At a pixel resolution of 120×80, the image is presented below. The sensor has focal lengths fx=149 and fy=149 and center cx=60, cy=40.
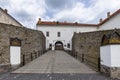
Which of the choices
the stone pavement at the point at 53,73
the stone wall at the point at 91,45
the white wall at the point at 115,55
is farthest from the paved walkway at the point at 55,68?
the stone wall at the point at 91,45

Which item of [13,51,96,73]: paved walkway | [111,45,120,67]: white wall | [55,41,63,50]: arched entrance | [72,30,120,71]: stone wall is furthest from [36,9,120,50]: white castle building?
[111,45,120,67]: white wall

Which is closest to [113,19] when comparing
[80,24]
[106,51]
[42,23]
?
[80,24]

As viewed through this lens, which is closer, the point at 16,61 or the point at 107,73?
the point at 107,73

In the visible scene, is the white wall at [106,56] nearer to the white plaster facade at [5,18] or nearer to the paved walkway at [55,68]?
the paved walkway at [55,68]

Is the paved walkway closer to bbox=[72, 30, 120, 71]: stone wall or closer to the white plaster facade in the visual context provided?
bbox=[72, 30, 120, 71]: stone wall

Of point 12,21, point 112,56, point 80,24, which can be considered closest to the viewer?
point 112,56

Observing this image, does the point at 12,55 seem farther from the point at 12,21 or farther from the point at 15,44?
the point at 12,21

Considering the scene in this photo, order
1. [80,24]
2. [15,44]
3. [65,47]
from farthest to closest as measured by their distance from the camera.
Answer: [80,24], [65,47], [15,44]

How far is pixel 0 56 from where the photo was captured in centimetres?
818

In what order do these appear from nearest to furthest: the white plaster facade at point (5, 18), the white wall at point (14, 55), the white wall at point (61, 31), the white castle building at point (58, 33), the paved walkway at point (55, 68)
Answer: the paved walkway at point (55, 68) < the white wall at point (14, 55) < the white plaster facade at point (5, 18) < the white castle building at point (58, 33) < the white wall at point (61, 31)

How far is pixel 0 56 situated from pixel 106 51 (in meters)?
5.59

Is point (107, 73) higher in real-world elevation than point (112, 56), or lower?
lower

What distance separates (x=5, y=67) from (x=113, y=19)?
83.8 ft

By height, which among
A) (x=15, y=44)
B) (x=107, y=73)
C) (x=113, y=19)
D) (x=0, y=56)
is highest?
(x=113, y=19)
